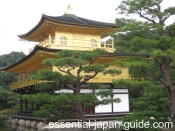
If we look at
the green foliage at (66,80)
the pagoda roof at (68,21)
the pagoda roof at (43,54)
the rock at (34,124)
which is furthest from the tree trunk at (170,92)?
the rock at (34,124)

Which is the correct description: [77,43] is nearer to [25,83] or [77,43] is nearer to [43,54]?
[43,54]

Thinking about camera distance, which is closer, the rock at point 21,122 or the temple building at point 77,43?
the temple building at point 77,43

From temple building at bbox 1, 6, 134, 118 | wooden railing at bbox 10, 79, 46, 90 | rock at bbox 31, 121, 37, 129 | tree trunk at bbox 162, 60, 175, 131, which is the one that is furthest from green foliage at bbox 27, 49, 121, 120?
rock at bbox 31, 121, 37, 129

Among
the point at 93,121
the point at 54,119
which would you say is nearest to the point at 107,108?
the point at 93,121

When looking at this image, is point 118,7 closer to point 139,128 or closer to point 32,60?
point 139,128

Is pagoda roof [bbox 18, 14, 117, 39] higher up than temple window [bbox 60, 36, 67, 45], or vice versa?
pagoda roof [bbox 18, 14, 117, 39]

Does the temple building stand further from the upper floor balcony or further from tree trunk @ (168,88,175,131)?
tree trunk @ (168,88,175,131)

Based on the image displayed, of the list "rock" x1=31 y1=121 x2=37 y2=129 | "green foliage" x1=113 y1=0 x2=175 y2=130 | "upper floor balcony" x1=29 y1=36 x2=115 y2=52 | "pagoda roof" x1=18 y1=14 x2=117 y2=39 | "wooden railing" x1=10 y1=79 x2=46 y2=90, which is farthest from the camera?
"rock" x1=31 y1=121 x2=37 y2=129

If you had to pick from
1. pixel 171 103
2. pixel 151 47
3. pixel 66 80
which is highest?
pixel 151 47

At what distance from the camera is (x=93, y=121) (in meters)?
17.7

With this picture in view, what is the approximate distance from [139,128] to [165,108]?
132 centimetres

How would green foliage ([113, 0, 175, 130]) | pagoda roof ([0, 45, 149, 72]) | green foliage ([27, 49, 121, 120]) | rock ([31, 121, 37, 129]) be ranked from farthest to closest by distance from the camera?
rock ([31, 121, 37, 129]), pagoda roof ([0, 45, 149, 72]), green foliage ([27, 49, 121, 120]), green foliage ([113, 0, 175, 130])

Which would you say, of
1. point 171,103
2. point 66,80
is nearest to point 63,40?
point 66,80

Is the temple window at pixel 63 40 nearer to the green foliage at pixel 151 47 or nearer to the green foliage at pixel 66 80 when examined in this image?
the green foliage at pixel 66 80
